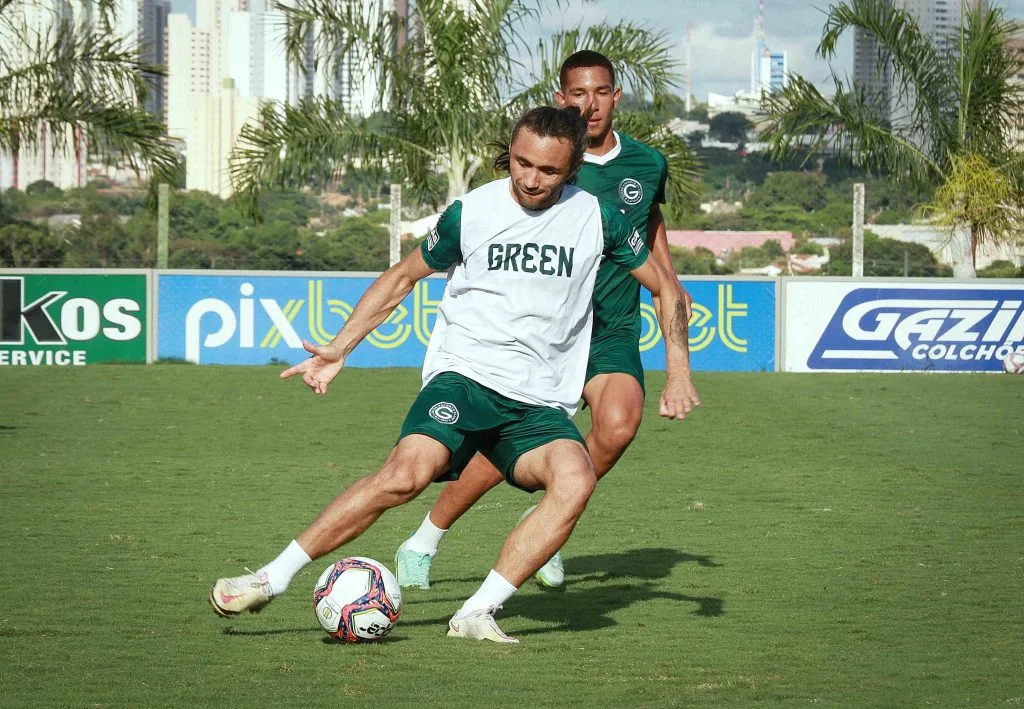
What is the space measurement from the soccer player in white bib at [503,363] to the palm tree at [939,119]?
17446 mm

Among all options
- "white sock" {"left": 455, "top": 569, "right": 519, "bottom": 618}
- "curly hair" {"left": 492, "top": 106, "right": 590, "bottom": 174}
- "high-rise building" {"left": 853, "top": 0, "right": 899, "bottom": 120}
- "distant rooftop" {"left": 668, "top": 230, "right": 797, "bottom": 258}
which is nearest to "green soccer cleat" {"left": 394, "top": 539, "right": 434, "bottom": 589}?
"white sock" {"left": 455, "top": 569, "right": 519, "bottom": 618}

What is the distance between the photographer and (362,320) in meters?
5.14

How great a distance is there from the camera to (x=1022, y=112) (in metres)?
22.2

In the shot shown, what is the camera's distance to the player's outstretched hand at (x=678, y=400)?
5.22 m

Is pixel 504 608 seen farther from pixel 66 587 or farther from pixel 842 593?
pixel 66 587

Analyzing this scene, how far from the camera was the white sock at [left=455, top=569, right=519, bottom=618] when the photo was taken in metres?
5.03

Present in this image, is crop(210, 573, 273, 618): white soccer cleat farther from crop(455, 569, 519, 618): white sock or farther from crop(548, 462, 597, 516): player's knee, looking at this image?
crop(548, 462, 597, 516): player's knee

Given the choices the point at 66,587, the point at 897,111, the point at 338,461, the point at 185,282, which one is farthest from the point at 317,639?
the point at 897,111

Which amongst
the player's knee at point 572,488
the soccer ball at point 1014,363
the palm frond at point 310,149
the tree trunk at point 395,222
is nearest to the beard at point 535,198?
the player's knee at point 572,488

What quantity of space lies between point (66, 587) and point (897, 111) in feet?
63.0

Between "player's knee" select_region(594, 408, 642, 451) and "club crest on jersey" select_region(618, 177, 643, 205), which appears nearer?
"player's knee" select_region(594, 408, 642, 451)

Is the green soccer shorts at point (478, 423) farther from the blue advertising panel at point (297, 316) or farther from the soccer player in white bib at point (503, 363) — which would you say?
the blue advertising panel at point (297, 316)

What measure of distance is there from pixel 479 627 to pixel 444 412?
2.47ft

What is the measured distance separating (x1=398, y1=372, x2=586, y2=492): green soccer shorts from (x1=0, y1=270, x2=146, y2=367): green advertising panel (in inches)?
560
